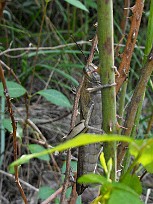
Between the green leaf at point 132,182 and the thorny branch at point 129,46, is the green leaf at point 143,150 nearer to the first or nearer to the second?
the green leaf at point 132,182

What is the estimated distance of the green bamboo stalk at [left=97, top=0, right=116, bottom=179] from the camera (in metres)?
0.56

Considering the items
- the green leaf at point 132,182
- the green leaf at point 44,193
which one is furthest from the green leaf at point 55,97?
the green leaf at point 132,182

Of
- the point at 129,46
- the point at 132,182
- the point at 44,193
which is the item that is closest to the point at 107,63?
the point at 132,182

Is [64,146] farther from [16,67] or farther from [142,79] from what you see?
[16,67]

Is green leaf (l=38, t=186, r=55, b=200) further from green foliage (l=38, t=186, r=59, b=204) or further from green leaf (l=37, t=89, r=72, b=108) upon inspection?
green leaf (l=37, t=89, r=72, b=108)

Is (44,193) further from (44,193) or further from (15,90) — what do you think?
(15,90)

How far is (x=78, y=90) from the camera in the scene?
772mm

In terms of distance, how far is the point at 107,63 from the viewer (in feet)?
1.90

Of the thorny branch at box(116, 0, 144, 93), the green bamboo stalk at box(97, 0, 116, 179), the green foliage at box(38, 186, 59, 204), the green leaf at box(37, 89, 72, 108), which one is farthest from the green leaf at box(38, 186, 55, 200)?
the green bamboo stalk at box(97, 0, 116, 179)

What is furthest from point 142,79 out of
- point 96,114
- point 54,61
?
point 54,61

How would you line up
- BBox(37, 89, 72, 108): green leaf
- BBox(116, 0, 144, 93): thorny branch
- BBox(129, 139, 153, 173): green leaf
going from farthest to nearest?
BBox(37, 89, 72, 108): green leaf < BBox(116, 0, 144, 93): thorny branch < BBox(129, 139, 153, 173): green leaf

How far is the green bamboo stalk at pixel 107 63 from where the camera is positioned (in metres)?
0.56

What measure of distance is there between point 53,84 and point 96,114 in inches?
60.3

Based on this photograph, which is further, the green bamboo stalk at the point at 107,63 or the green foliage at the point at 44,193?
the green foliage at the point at 44,193
